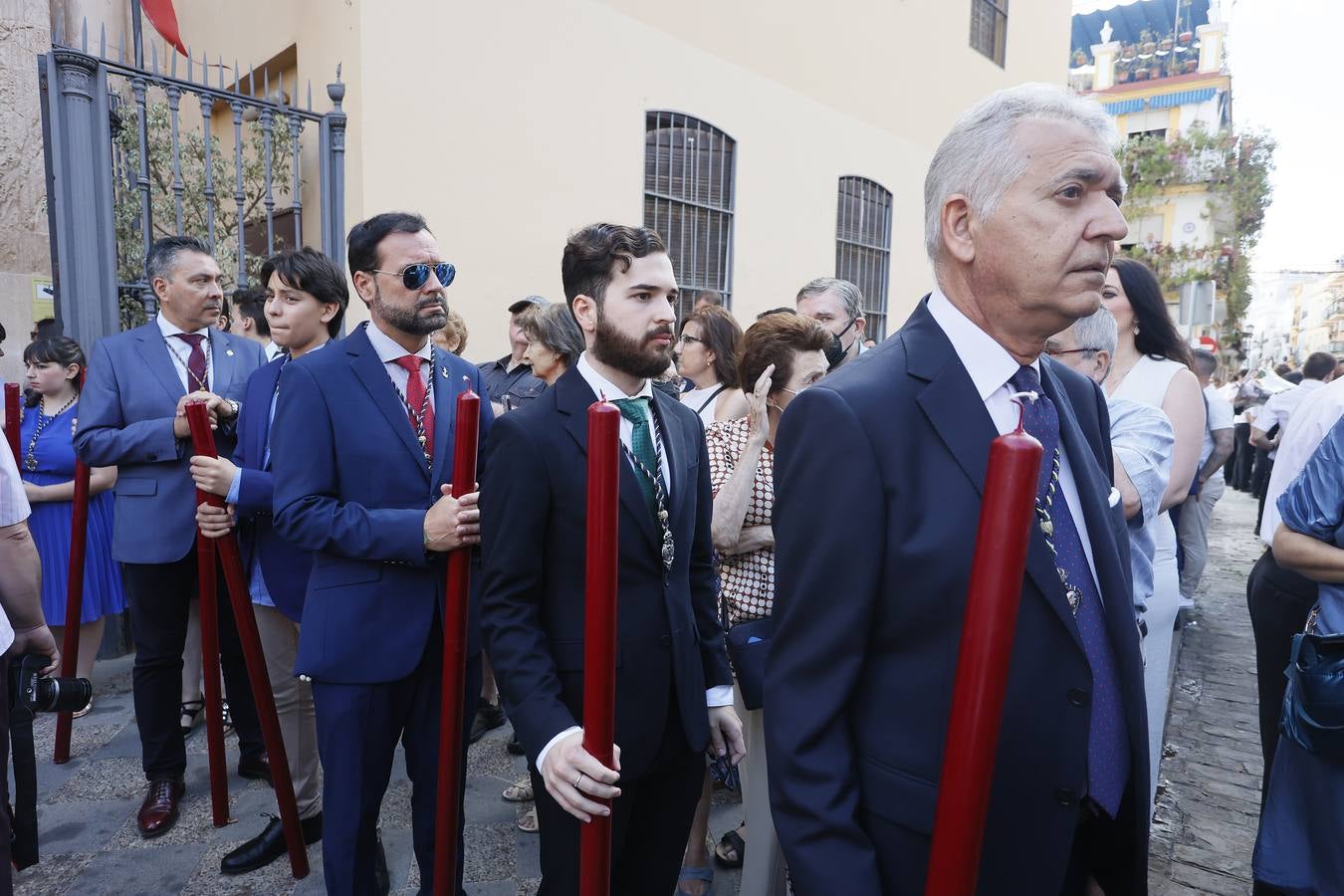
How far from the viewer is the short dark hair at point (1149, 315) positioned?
2.85 meters

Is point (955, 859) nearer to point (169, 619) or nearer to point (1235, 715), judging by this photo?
point (169, 619)

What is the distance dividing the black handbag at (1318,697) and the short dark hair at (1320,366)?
8255 millimetres

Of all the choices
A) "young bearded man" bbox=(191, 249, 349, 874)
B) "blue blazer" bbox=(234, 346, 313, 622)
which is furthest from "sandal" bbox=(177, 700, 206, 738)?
"blue blazer" bbox=(234, 346, 313, 622)

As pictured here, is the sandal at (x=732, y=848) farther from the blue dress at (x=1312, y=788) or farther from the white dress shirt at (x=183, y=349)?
the white dress shirt at (x=183, y=349)

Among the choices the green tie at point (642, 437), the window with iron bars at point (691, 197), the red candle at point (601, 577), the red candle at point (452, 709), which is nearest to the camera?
the red candle at point (601, 577)

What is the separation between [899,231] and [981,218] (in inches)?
435

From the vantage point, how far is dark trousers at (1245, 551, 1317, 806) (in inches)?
106

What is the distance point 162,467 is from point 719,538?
2.32 m

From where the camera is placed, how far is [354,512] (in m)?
2.24

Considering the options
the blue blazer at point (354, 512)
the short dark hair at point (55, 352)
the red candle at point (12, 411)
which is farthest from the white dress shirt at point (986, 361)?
the short dark hair at point (55, 352)

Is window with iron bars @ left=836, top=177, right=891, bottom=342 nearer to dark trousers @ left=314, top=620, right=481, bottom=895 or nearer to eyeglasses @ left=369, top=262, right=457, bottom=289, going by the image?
eyeglasses @ left=369, top=262, right=457, bottom=289

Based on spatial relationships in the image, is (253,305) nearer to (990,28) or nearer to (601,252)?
(601,252)

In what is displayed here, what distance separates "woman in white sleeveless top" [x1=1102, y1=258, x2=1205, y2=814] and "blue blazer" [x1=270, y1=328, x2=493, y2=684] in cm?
229

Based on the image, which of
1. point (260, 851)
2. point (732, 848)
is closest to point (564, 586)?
point (732, 848)
